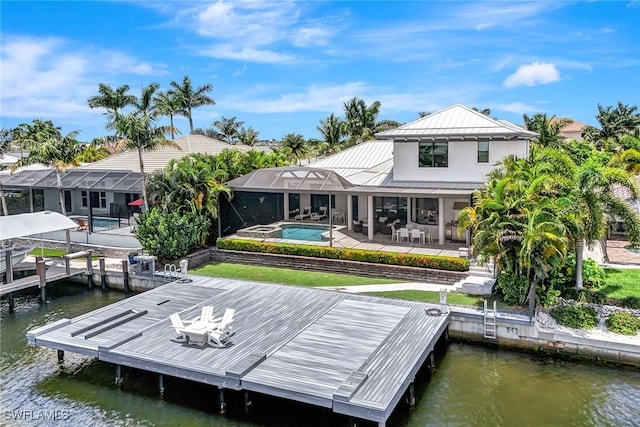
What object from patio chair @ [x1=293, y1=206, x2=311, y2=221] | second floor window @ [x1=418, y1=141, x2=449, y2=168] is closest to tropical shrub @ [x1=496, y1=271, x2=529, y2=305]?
second floor window @ [x1=418, y1=141, x2=449, y2=168]

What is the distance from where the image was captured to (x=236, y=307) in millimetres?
16906

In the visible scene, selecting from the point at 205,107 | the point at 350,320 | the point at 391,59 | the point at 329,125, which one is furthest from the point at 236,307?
the point at 205,107

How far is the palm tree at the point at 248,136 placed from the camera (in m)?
57.2

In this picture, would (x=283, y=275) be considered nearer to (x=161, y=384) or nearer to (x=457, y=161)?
(x=161, y=384)

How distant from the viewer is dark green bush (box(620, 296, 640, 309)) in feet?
50.8

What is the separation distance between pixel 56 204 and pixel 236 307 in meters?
24.5

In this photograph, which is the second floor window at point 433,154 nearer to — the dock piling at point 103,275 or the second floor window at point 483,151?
the second floor window at point 483,151

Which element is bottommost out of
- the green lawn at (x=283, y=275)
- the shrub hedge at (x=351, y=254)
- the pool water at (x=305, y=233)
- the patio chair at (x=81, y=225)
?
the green lawn at (x=283, y=275)

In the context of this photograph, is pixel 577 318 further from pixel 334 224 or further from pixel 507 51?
pixel 507 51

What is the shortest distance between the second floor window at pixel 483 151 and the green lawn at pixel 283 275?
306 inches

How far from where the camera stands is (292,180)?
26.4m

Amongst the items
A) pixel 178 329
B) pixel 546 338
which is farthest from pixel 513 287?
pixel 178 329

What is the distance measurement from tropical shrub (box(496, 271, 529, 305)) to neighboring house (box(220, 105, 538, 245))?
598 cm

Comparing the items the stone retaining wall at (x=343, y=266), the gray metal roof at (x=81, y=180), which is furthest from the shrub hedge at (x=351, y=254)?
the gray metal roof at (x=81, y=180)
